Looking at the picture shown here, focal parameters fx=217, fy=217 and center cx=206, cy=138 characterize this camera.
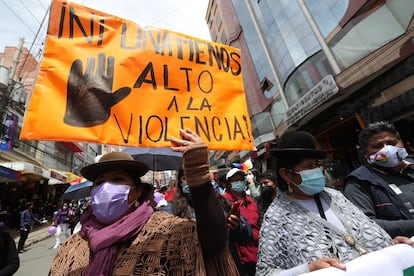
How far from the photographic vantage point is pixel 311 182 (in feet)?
4.97

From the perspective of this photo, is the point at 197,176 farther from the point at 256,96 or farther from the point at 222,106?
the point at 256,96

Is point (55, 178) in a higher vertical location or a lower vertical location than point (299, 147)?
higher

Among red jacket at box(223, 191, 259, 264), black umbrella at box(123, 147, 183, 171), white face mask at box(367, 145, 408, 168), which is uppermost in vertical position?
black umbrella at box(123, 147, 183, 171)

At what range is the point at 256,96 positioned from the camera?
17.5 metres

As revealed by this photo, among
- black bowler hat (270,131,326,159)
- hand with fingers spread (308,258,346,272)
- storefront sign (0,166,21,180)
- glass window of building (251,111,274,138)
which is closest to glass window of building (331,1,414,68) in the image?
glass window of building (251,111,274,138)

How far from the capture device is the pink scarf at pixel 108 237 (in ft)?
3.65

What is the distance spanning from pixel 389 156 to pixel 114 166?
2.38 metres

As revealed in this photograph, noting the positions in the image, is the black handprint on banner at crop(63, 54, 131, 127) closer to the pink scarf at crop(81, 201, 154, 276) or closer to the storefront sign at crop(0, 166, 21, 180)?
the pink scarf at crop(81, 201, 154, 276)

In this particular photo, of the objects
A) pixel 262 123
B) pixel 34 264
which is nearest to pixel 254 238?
pixel 34 264

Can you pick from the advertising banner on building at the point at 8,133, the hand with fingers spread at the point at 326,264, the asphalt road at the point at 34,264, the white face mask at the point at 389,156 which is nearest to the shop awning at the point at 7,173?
the advertising banner on building at the point at 8,133

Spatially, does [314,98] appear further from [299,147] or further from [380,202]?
[299,147]

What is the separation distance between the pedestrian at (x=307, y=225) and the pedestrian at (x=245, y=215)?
1.95 feet

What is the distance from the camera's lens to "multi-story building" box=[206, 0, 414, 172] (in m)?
6.71

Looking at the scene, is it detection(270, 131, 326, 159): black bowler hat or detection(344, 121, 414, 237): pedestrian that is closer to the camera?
detection(270, 131, 326, 159): black bowler hat
